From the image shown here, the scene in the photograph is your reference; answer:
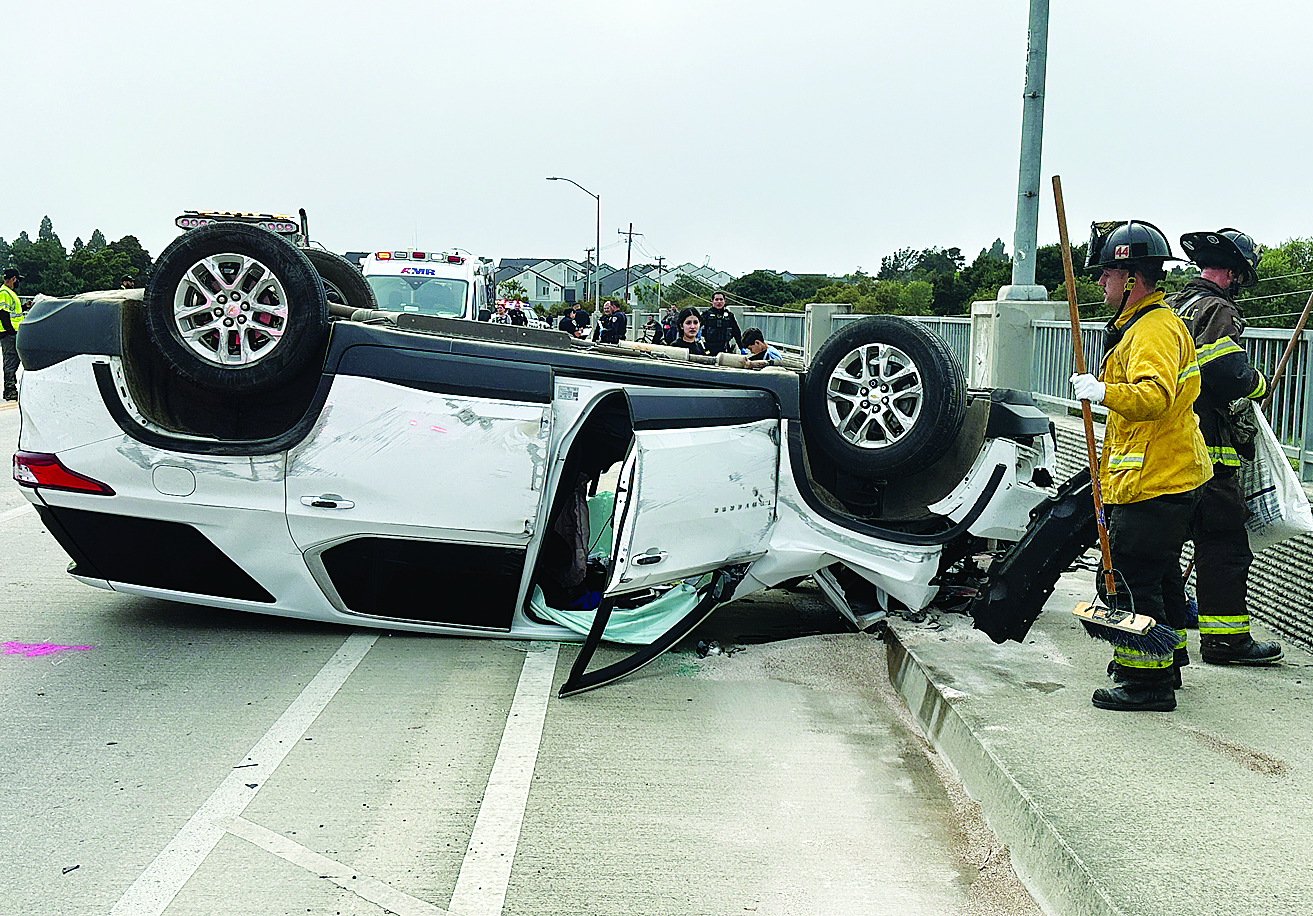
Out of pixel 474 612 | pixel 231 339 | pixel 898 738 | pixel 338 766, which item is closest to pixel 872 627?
pixel 898 738

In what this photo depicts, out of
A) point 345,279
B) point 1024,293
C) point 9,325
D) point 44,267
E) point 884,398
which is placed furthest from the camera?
point 44,267

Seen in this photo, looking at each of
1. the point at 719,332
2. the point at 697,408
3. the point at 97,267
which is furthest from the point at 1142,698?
the point at 97,267

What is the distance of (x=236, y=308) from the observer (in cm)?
563

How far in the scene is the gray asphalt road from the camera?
359cm

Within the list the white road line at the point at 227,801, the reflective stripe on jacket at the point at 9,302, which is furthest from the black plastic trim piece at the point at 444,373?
the reflective stripe on jacket at the point at 9,302

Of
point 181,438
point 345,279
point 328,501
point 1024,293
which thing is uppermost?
point 1024,293

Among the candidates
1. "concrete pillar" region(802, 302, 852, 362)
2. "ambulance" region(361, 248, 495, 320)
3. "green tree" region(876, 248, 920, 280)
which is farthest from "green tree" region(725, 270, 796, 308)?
"ambulance" region(361, 248, 495, 320)

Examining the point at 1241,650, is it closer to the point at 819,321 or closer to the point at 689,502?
the point at 689,502

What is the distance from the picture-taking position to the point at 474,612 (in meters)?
5.98

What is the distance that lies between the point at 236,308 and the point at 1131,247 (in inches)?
154

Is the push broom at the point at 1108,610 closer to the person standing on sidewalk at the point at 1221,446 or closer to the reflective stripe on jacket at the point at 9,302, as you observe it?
the person standing on sidewalk at the point at 1221,446

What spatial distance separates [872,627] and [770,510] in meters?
1.18

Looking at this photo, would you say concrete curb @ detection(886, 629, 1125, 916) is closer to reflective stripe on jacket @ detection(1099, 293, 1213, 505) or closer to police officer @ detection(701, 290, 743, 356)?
reflective stripe on jacket @ detection(1099, 293, 1213, 505)

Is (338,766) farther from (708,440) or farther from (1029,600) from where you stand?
(1029,600)
